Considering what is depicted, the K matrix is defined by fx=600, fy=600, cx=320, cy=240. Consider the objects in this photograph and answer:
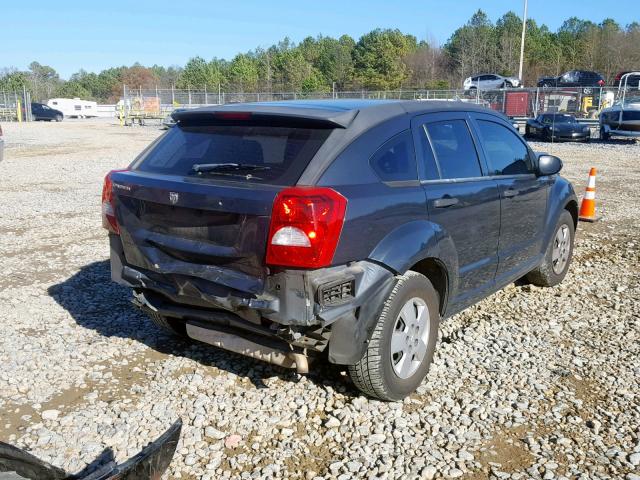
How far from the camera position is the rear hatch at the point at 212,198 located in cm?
319

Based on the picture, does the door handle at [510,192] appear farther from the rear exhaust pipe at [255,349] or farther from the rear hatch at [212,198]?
the rear exhaust pipe at [255,349]

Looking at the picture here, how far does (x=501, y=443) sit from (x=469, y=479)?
1.31 ft

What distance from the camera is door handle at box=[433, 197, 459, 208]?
3.82m

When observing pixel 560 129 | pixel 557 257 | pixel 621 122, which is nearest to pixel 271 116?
pixel 557 257

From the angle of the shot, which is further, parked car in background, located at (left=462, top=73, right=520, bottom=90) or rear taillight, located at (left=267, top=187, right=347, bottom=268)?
parked car in background, located at (left=462, top=73, right=520, bottom=90)

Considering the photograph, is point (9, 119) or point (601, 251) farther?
point (9, 119)

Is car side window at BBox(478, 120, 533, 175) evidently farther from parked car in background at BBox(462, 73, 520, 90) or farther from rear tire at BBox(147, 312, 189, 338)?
parked car in background at BBox(462, 73, 520, 90)

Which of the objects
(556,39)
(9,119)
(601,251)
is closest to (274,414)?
(601,251)


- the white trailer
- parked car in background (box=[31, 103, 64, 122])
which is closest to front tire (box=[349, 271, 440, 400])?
parked car in background (box=[31, 103, 64, 122])

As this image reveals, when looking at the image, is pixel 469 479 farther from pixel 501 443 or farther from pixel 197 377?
pixel 197 377

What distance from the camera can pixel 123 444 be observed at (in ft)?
10.6

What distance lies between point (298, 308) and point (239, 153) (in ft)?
3.37

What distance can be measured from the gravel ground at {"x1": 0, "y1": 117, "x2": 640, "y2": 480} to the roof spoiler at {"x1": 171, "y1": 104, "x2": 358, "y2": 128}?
1668mm

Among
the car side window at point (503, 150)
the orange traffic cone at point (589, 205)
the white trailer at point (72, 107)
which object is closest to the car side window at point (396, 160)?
the car side window at point (503, 150)
